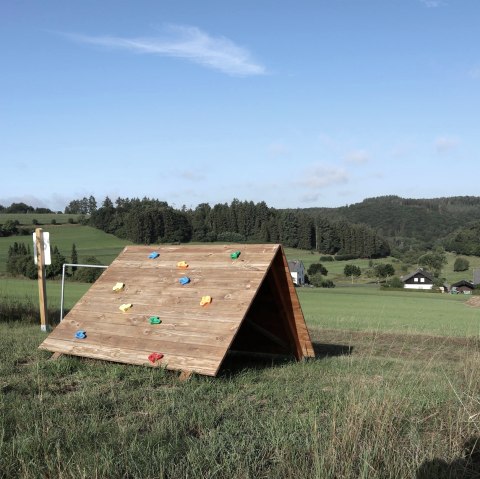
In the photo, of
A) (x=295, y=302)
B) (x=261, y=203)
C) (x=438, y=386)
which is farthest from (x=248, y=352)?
(x=261, y=203)

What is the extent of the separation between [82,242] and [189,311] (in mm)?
71345

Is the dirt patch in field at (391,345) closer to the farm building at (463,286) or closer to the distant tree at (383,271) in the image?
the distant tree at (383,271)

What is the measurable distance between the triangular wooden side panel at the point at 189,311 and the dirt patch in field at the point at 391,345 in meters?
1.49

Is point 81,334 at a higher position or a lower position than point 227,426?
higher

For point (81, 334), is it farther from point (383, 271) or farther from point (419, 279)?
point (383, 271)

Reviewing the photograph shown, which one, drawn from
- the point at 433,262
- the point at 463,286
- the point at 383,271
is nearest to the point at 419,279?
the point at 383,271

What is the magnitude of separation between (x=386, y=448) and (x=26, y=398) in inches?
138

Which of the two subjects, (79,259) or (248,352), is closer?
(248,352)

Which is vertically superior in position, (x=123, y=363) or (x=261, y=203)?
(x=261, y=203)

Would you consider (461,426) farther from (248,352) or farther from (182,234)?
(182,234)

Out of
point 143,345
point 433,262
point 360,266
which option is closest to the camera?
point 143,345

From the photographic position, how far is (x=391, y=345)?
34.0 feet

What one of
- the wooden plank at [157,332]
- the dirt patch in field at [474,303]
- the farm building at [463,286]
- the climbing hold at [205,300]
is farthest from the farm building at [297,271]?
the climbing hold at [205,300]

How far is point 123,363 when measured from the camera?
695cm
